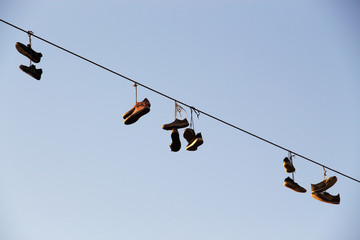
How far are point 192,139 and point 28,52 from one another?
104 inches

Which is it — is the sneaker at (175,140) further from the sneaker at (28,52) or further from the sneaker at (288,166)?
the sneaker at (28,52)

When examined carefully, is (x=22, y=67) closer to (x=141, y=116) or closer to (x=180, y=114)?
(x=141, y=116)

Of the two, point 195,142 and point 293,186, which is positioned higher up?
point 195,142

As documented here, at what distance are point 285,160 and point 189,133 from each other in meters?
1.83

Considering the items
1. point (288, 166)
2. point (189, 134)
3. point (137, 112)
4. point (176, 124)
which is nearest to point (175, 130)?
point (176, 124)

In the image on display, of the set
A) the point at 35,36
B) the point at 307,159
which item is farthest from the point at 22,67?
the point at 307,159

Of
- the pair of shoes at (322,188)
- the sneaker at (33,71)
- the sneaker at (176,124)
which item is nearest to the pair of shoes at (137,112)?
the sneaker at (176,124)

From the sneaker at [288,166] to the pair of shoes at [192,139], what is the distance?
175 centimetres

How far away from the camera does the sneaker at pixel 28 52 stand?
8.77 meters

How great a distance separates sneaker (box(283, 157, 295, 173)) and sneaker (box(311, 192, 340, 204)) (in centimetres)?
55

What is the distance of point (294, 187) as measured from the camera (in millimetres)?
10547

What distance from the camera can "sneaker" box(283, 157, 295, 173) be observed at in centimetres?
1050

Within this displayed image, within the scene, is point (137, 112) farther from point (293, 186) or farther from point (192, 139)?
point (293, 186)

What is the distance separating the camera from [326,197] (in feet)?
35.2
